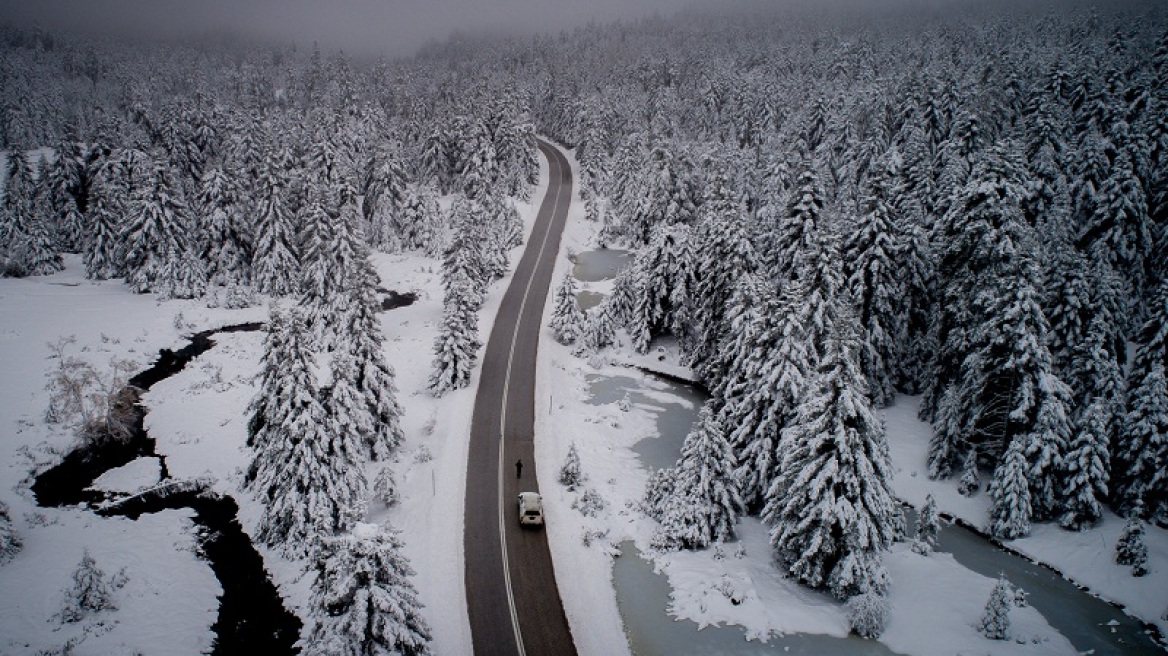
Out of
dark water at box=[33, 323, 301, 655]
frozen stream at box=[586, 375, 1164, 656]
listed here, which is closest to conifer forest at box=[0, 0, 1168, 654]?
dark water at box=[33, 323, 301, 655]

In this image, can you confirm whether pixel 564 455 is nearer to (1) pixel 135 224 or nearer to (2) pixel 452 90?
(1) pixel 135 224

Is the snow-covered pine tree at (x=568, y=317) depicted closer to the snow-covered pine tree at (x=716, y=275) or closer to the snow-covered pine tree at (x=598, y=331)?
the snow-covered pine tree at (x=598, y=331)

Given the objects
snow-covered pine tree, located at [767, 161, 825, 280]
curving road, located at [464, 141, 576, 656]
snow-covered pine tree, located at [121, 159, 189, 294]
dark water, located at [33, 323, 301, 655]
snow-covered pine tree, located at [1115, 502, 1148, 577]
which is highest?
snow-covered pine tree, located at [767, 161, 825, 280]

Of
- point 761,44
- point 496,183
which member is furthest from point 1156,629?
point 761,44

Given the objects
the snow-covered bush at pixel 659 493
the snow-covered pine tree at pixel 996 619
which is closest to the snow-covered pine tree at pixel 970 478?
the snow-covered pine tree at pixel 996 619

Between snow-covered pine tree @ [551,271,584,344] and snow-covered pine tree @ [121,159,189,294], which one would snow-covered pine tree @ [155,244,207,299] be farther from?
snow-covered pine tree @ [551,271,584,344]

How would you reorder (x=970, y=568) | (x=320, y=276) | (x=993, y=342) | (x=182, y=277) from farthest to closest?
1. (x=182, y=277)
2. (x=320, y=276)
3. (x=993, y=342)
4. (x=970, y=568)

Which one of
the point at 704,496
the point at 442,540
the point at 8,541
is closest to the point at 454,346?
the point at 442,540

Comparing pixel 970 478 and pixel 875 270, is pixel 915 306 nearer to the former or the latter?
pixel 875 270
